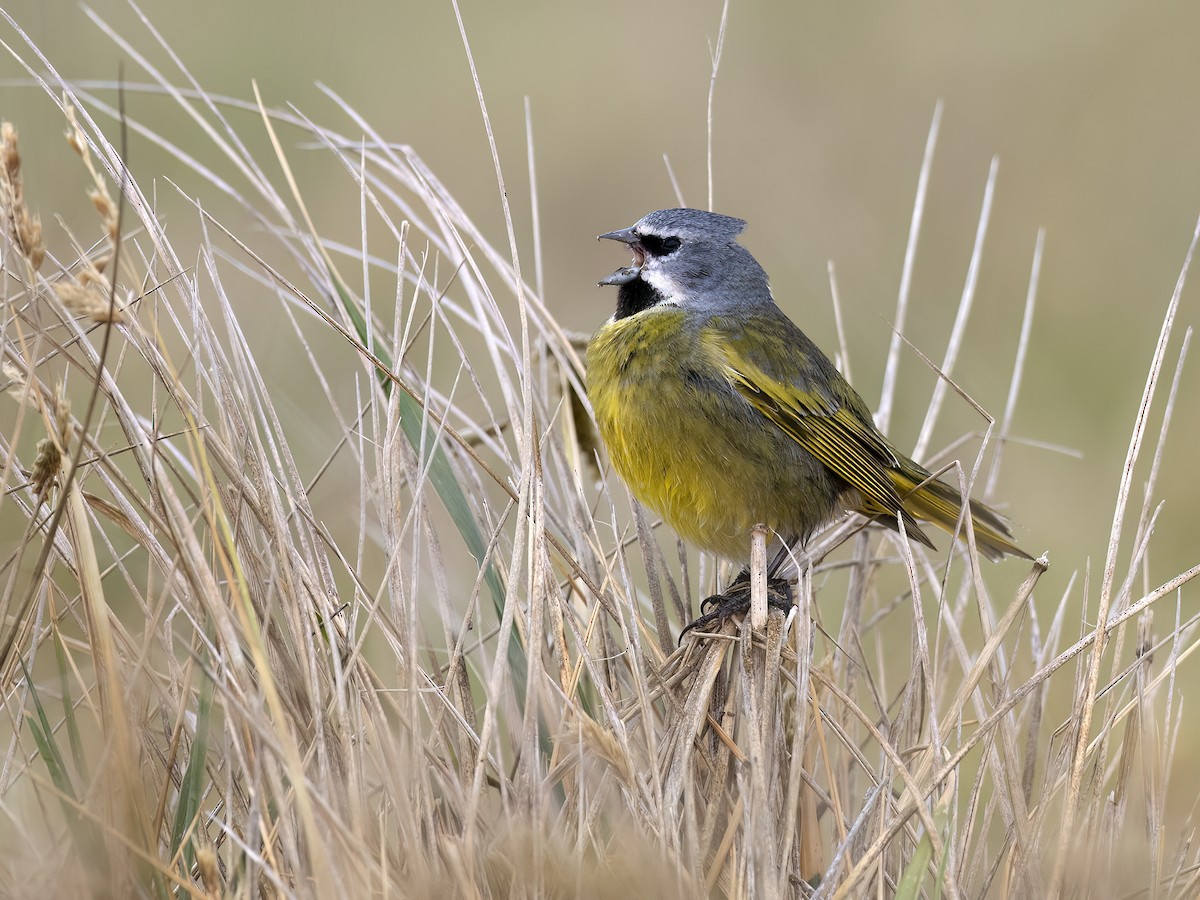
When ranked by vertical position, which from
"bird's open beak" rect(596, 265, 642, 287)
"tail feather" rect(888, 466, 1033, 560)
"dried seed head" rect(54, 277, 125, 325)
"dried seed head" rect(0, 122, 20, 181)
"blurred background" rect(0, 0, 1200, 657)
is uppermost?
"blurred background" rect(0, 0, 1200, 657)

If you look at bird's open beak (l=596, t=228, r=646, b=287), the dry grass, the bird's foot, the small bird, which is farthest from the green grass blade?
bird's open beak (l=596, t=228, r=646, b=287)

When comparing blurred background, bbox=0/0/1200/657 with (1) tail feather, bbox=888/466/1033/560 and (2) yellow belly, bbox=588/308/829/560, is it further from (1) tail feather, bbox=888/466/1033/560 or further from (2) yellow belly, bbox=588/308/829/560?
(2) yellow belly, bbox=588/308/829/560

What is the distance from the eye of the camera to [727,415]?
3695 millimetres

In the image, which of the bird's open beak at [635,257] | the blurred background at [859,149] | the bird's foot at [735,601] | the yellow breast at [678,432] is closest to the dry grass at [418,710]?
the bird's foot at [735,601]

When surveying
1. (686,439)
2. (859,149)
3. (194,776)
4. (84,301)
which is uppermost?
(859,149)

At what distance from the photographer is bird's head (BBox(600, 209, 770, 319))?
Answer: 12.6 ft

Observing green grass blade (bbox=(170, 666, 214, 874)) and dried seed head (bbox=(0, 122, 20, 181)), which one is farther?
green grass blade (bbox=(170, 666, 214, 874))

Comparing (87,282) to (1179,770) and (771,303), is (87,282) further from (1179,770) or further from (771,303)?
(1179,770)

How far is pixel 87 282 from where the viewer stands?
102 inches

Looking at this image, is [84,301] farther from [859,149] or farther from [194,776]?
[859,149]

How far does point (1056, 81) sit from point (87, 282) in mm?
5979

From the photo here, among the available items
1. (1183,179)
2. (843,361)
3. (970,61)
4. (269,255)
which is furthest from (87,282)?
(970,61)

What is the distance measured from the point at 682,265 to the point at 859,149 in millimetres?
3624

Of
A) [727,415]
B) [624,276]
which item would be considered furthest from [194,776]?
[624,276]
